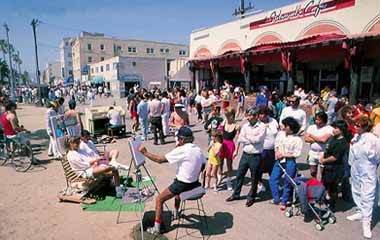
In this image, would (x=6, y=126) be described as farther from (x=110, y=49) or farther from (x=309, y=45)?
(x=110, y=49)

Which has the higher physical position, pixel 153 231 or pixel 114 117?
pixel 114 117

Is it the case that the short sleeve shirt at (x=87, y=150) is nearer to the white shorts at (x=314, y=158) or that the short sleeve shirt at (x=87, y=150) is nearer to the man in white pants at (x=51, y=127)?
the man in white pants at (x=51, y=127)

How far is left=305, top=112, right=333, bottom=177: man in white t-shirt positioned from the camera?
4.89 meters

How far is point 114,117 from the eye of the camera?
11.2 meters

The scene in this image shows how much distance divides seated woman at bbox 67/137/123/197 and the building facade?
39.2 feet

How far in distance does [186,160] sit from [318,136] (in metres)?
2.63

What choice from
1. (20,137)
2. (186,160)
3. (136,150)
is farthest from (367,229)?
(20,137)

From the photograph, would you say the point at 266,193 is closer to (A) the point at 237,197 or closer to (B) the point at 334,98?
(A) the point at 237,197

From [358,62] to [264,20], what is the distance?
845 cm

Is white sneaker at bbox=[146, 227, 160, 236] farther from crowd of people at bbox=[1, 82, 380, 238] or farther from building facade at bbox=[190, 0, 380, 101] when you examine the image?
building facade at bbox=[190, 0, 380, 101]

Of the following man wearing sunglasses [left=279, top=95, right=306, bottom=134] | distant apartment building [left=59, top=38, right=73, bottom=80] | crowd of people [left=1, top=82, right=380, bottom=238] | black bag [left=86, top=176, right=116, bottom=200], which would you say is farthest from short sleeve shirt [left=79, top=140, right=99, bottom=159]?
distant apartment building [left=59, top=38, right=73, bottom=80]

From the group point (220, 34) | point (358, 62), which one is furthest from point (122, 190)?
point (220, 34)

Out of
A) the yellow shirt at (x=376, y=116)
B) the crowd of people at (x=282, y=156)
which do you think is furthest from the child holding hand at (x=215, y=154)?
the yellow shirt at (x=376, y=116)

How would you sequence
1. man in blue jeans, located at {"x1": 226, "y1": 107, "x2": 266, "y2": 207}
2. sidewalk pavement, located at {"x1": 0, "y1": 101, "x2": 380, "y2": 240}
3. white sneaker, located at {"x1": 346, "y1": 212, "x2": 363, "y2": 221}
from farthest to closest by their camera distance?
man in blue jeans, located at {"x1": 226, "y1": 107, "x2": 266, "y2": 207}
white sneaker, located at {"x1": 346, "y1": 212, "x2": 363, "y2": 221}
sidewalk pavement, located at {"x1": 0, "y1": 101, "x2": 380, "y2": 240}
